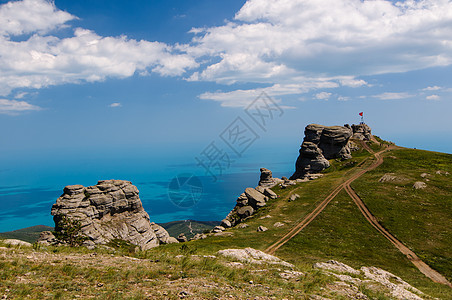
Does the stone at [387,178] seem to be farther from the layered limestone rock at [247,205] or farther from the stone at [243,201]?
the stone at [243,201]

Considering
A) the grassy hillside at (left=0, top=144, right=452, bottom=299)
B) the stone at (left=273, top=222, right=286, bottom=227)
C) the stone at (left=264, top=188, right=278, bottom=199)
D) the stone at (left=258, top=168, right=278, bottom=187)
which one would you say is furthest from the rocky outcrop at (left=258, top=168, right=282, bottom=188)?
the stone at (left=273, top=222, right=286, bottom=227)

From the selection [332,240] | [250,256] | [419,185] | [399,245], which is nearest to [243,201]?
[332,240]

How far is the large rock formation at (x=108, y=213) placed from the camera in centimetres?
5569

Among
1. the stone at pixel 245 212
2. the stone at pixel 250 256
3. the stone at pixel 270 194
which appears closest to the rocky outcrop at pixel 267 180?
the stone at pixel 270 194

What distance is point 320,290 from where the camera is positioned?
62.4 feet

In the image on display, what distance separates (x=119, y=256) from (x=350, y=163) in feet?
350

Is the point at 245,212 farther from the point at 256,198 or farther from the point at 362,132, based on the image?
the point at 362,132

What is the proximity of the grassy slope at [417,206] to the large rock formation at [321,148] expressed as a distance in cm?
2701

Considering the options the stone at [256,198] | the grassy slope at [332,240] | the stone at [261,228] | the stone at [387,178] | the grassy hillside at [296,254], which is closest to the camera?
the grassy hillside at [296,254]

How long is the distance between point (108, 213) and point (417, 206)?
251ft

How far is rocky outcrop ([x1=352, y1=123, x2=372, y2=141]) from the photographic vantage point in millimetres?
144125

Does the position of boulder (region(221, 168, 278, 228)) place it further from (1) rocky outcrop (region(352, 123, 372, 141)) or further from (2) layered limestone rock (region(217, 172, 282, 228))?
(1) rocky outcrop (region(352, 123, 372, 141))

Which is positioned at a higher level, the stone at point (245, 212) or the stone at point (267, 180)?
the stone at point (267, 180)

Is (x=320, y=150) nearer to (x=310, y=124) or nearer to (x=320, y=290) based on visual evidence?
(x=310, y=124)
